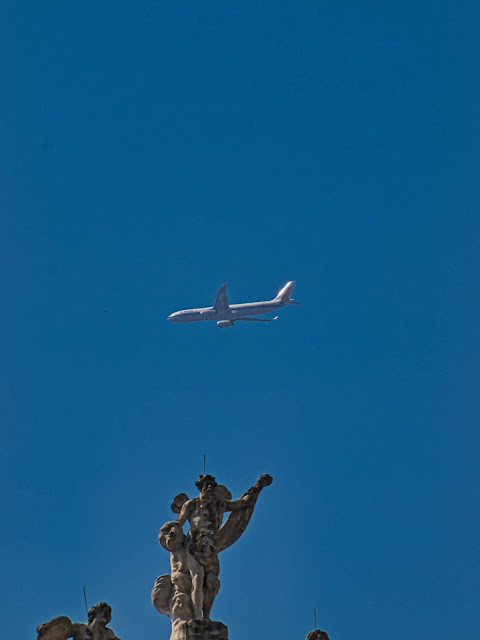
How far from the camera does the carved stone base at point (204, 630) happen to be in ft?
131

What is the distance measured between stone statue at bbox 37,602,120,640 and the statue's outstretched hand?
296 inches

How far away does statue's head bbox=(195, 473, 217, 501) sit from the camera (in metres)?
42.7

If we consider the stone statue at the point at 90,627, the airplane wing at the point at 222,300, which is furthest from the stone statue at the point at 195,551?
the airplane wing at the point at 222,300

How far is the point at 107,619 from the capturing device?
37625 mm

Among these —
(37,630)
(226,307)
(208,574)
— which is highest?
(226,307)

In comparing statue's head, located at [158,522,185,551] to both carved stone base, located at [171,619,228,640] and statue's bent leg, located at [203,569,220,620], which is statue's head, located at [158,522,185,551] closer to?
statue's bent leg, located at [203,569,220,620]

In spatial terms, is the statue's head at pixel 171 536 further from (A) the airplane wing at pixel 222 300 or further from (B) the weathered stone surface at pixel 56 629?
(A) the airplane wing at pixel 222 300

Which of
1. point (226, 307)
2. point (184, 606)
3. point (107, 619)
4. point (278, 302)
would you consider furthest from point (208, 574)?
point (278, 302)

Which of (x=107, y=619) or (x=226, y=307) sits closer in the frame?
(x=107, y=619)

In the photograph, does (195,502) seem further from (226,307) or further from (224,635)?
(226,307)

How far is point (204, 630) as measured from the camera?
3997cm

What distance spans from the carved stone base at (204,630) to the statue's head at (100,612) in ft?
10.9

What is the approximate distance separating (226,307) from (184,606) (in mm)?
121362

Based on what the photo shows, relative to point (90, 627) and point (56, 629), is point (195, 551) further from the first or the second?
point (56, 629)
